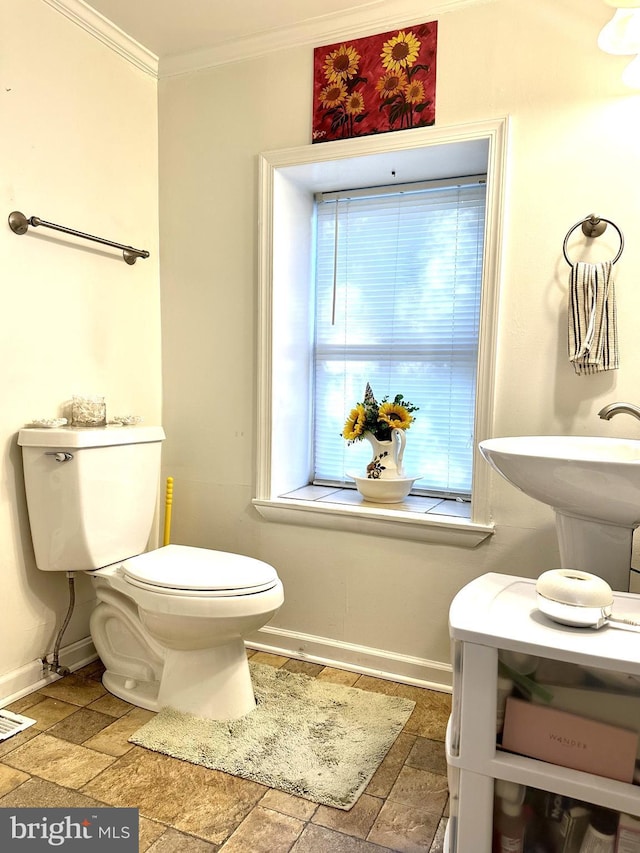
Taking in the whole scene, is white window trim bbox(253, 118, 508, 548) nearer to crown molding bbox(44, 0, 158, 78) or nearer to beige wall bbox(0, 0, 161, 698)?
beige wall bbox(0, 0, 161, 698)

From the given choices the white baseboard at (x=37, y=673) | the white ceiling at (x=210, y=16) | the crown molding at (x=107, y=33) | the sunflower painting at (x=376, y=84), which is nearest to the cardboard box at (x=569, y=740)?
the white baseboard at (x=37, y=673)

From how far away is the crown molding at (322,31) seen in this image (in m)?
1.90

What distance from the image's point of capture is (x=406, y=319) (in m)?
2.37

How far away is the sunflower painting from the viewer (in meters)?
1.92

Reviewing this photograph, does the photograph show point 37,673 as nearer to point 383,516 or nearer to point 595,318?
point 383,516

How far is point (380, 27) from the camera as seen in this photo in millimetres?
1971

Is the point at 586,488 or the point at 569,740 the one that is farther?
the point at 586,488

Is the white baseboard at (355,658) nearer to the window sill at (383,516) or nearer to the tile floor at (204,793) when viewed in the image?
the tile floor at (204,793)

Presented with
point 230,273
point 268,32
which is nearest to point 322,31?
point 268,32

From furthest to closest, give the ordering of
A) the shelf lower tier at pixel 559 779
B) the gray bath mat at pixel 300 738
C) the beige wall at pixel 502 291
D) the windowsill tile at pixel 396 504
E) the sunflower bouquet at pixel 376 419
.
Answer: the sunflower bouquet at pixel 376 419
the windowsill tile at pixel 396 504
the beige wall at pixel 502 291
the gray bath mat at pixel 300 738
the shelf lower tier at pixel 559 779

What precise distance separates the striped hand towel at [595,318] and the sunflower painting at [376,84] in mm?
715

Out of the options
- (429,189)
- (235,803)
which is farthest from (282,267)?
(235,803)

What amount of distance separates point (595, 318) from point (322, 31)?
131 centimetres

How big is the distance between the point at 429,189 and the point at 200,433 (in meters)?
1.26
